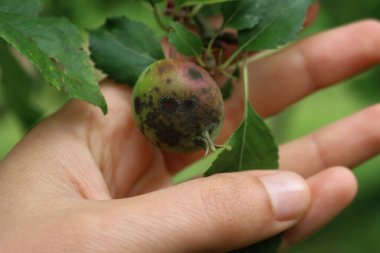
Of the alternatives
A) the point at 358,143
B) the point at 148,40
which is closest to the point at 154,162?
the point at 148,40

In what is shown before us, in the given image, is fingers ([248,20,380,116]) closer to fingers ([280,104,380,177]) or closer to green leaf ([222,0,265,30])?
fingers ([280,104,380,177])

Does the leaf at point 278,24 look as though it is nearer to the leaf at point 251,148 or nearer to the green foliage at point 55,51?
the leaf at point 251,148

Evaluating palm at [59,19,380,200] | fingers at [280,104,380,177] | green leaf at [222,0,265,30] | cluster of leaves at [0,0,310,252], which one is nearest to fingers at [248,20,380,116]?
palm at [59,19,380,200]

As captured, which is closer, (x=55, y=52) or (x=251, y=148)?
(x=55, y=52)

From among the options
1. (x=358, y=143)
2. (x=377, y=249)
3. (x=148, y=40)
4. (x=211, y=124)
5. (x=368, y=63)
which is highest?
(x=148, y=40)

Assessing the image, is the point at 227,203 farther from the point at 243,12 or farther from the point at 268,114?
the point at 268,114

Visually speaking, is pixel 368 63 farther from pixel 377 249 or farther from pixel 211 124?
pixel 377 249

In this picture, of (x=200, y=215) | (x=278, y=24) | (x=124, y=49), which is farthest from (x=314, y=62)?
(x=200, y=215)
